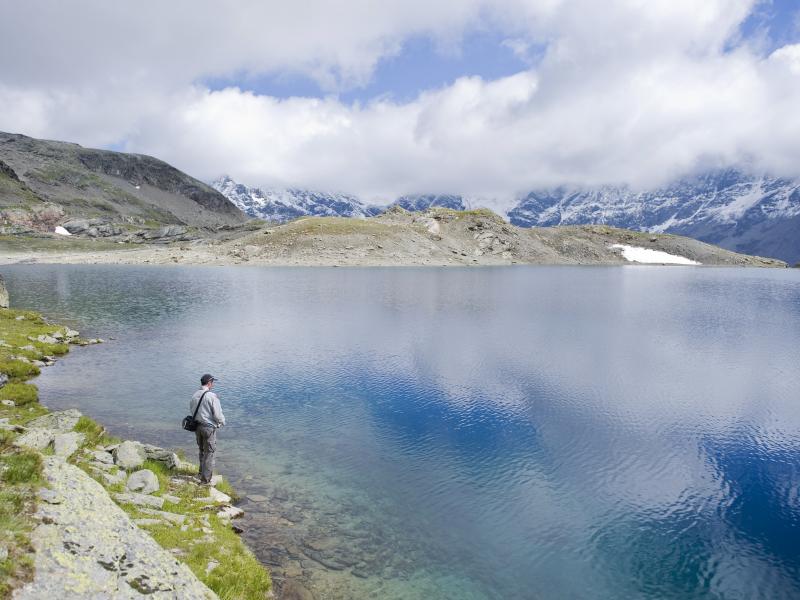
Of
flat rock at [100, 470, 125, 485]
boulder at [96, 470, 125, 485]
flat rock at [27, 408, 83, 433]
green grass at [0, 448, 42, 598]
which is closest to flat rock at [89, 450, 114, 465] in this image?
flat rock at [100, 470, 125, 485]

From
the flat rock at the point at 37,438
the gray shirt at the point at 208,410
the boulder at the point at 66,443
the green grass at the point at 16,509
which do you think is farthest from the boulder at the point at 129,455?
the green grass at the point at 16,509

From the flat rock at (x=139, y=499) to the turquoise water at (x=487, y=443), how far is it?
11.3 feet

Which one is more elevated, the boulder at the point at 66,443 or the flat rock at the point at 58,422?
the boulder at the point at 66,443

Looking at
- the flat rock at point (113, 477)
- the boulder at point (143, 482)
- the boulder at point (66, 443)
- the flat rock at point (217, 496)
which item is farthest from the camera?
the flat rock at point (217, 496)

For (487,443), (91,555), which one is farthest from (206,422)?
(487,443)

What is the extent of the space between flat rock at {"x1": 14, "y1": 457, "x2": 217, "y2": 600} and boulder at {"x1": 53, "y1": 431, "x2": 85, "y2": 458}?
8.94 metres

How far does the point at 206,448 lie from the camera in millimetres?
20734

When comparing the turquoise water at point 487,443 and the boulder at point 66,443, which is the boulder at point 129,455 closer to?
the boulder at point 66,443

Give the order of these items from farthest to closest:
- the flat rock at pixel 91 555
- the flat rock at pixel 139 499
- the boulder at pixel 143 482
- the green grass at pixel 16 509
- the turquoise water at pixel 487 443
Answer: the boulder at pixel 143 482 → the turquoise water at pixel 487 443 → the flat rock at pixel 139 499 → the flat rock at pixel 91 555 → the green grass at pixel 16 509

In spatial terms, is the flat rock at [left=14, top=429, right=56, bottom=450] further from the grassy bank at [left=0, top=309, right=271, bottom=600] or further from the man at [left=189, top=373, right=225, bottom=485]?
the man at [left=189, top=373, right=225, bottom=485]

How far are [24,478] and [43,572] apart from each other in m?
2.61

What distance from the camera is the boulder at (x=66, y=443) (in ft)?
59.9

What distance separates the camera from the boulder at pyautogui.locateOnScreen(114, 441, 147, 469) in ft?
64.8

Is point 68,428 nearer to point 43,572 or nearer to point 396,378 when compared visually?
point 43,572
